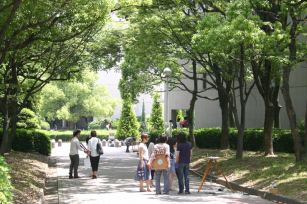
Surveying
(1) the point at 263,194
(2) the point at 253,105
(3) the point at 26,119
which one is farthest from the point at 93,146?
(2) the point at 253,105

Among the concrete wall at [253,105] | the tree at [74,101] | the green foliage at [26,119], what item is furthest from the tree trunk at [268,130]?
the tree at [74,101]

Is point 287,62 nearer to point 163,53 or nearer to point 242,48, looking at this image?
point 242,48

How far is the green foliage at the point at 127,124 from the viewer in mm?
45344

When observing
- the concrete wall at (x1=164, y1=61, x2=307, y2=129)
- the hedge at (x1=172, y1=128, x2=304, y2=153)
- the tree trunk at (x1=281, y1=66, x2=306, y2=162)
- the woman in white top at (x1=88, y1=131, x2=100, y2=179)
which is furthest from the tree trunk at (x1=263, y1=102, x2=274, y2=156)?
the woman in white top at (x1=88, y1=131, x2=100, y2=179)

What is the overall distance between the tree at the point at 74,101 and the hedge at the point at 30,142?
29.4 metres

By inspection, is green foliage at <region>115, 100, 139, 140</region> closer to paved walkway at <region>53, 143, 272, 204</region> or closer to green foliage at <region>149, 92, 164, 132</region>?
green foliage at <region>149, 92, 164, 132</region>

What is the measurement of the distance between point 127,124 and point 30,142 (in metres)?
24.1

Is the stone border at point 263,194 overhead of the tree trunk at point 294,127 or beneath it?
beneath

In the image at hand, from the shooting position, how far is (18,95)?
52.7 feet

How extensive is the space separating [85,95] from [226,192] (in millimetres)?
44305

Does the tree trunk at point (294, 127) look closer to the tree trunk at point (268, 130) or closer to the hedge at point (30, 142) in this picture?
the tree trunk at point (268, 130)

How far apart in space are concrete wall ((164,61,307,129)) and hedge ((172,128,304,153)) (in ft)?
10.7

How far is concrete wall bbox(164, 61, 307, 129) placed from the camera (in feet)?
75.2

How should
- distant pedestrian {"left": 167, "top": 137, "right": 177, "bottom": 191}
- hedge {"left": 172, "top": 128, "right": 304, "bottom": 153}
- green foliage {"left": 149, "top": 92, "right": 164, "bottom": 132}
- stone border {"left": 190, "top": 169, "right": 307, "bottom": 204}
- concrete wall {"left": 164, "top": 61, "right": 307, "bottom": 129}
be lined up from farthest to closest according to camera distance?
green foliage {"left": 149, "top": 92, "right": 164, "bottom": 132} < concrete wall {"left": 164, "top": 61, "right": 307, "bottom": 129} < hedge {"left": 172, "top": 128, "right": 304, "bottom": 153} < distant pedestrian {"left": 167, "top": 137, "right": 177, "bottom": 191} < stone border {"left": 190, "top": 169, "right": 307, "bottom": 204}
